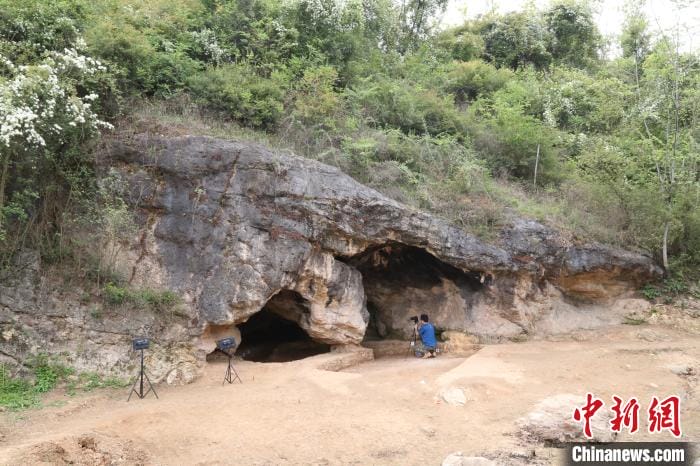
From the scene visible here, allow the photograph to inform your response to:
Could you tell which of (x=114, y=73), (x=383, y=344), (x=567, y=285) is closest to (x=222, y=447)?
(x=383, y=344)

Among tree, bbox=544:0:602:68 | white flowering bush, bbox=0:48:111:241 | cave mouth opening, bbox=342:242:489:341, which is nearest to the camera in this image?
white flowering bush, bbox=0:48:111:241

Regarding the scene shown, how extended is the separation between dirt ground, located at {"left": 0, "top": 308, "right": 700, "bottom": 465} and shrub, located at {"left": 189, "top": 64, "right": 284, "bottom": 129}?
22.3 ft

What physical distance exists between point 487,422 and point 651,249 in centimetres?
971

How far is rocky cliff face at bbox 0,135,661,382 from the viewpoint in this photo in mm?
11094

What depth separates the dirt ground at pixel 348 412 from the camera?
7180 millimetres

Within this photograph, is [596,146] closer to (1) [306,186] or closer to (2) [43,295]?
(1) [306,186]

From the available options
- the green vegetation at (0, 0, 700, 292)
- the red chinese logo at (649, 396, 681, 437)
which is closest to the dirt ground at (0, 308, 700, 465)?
the red chinese logo at (649, 396, 681, 437)

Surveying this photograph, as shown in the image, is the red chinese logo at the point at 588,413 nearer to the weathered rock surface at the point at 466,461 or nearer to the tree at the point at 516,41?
the weathered rock surface at the point at 466,461

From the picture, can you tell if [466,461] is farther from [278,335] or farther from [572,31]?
[572,31]

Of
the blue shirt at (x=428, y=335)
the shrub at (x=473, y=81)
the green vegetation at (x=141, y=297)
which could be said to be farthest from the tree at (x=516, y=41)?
the green vegetation at (x=141, y=297)

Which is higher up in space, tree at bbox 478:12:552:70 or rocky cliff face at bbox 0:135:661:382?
tree at bbox 478:12:552:70

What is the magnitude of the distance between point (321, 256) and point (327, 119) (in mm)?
4646

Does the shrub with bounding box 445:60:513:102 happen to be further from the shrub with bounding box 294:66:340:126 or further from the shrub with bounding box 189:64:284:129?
the shrub with bounding box 189:64:284:129

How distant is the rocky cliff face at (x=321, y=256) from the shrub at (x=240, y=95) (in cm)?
231
